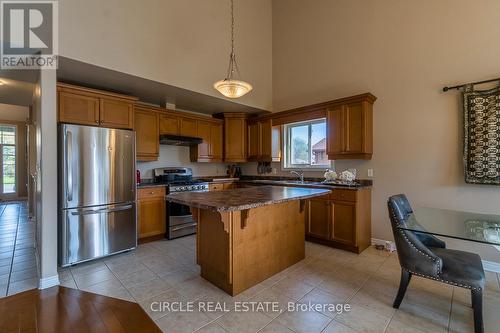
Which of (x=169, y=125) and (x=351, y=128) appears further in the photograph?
(x=169, y=125)

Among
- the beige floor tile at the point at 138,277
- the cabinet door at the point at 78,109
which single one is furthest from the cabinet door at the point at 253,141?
the beige floor tile at the point at 138,277

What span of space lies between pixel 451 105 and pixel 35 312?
Result: 4992 mm

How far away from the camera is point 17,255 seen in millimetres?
3346

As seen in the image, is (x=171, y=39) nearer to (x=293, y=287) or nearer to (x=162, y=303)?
(x=162, y=303)

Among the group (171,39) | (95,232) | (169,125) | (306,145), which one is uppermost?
Answer: (171,39)

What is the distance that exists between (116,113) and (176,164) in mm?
1613

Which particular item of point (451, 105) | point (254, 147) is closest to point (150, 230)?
point (254, 147)

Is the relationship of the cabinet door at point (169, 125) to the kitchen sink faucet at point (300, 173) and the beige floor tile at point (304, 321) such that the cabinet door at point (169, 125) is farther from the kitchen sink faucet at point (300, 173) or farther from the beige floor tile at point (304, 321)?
the beige floor tile at point (304, 321)

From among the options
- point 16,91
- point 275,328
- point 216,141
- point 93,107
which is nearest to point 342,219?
point 275,328

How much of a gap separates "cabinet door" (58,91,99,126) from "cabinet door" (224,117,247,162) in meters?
2.50

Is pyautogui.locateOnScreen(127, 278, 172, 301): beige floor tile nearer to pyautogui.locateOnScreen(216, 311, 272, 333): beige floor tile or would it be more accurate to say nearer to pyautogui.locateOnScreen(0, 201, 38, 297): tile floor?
pyautogui.locateOnScreen(216, 311, 272, 333): beige floor tile

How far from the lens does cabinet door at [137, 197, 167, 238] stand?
12.4 feet

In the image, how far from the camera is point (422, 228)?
191 cm

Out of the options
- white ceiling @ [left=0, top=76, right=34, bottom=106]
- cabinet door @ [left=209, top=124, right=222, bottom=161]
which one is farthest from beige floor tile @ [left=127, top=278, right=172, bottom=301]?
white ceiling @ [left=0, top=76, right=34, bottom=106]
